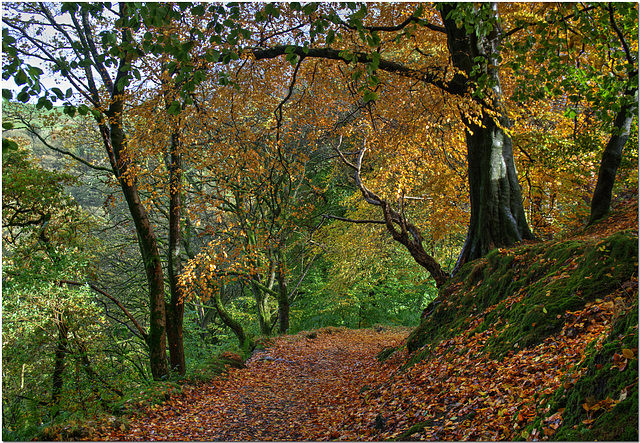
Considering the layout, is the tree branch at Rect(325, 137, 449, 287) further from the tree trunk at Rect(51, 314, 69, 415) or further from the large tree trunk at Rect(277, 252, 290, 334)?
the tree trunk at Rect(51, 314, 69, 415)

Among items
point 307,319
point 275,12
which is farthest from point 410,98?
point 307,319

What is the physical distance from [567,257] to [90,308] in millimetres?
8243

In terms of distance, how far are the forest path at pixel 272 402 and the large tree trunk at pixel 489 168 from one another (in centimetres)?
315

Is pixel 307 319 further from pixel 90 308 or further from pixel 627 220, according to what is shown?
pixel 627 220

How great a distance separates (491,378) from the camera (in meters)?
4.20

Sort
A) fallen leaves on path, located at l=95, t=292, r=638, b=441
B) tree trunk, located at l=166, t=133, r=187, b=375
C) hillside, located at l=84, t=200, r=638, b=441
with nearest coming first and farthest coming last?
1. hillside, located at l=84, t=200, r=638, b=441
2. fallen leaves on path, located at l=95, t=292, r=638, b=441
3. tree trunk, located at l=166, t=133, r=187, b=375

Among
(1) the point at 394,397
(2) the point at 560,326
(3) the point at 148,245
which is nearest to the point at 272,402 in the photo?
(1) the point at 394,397

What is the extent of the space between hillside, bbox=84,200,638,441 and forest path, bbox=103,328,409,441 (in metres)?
0.03

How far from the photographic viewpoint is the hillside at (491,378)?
2.90 meters

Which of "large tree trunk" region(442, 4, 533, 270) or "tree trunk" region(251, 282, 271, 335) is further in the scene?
"tree trunk" region(251, 282, 271, 335)

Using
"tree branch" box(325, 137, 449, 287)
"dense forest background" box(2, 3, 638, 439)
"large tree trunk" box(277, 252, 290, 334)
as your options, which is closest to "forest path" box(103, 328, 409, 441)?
"dense forest background" box(2, 3, 638, 439)

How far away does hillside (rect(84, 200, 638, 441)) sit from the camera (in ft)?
9.51

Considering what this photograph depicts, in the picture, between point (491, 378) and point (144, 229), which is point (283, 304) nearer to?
point (144, 229)

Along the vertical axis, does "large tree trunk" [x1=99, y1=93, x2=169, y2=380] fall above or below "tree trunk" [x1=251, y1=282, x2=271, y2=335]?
above
